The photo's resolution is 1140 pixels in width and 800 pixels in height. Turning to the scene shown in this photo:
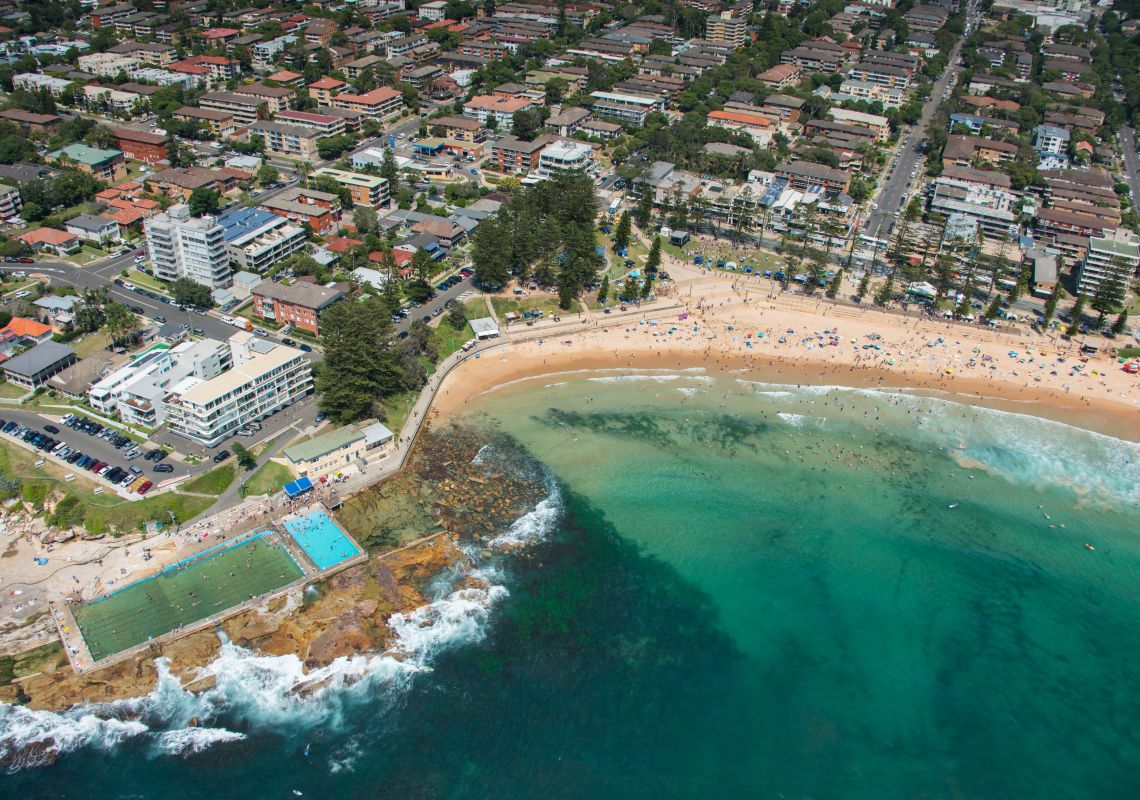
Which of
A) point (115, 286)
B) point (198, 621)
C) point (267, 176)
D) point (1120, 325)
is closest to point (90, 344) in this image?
point (115, 286)

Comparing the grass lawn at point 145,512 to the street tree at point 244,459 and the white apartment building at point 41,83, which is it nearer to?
the street tree at point 244,459

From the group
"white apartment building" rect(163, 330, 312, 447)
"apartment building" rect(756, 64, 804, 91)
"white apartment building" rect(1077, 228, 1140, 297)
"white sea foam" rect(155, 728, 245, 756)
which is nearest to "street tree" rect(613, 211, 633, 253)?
"white apartment building" rect(163, 330, 312, 447)

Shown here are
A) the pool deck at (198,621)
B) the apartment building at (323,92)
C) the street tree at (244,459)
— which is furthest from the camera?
the apartment building at (323,92)

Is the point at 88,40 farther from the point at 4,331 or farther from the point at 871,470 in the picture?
the point at 871,470

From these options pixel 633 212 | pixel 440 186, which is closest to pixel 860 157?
pixel 633 212

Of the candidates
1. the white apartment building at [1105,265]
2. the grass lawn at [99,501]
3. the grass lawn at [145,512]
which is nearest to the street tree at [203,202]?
the grass lawn at [99,501]

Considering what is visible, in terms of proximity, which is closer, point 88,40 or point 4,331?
point 4,331

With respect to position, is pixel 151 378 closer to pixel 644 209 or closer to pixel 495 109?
pixel 644 209

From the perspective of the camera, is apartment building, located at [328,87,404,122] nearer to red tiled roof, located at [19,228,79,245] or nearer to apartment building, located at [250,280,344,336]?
red tiled roof, located at [19,228,79,245]
